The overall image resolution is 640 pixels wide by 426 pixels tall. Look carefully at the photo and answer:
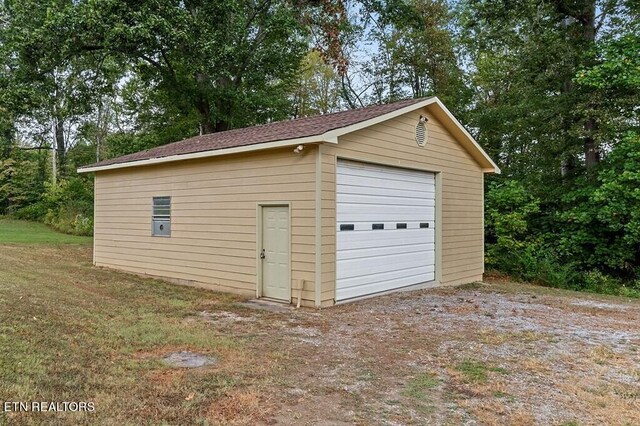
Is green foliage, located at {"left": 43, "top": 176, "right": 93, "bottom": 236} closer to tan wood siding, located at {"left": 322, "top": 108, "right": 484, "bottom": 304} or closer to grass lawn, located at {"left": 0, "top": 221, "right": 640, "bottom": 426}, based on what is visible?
grass lawn, located at {"left": 0, "top": 221, "right": 640, "bottom": 426}

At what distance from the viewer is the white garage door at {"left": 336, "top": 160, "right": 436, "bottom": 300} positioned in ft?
24.5

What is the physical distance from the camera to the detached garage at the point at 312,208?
23.5 feet

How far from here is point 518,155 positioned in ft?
54.6

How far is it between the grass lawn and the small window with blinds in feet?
6.54

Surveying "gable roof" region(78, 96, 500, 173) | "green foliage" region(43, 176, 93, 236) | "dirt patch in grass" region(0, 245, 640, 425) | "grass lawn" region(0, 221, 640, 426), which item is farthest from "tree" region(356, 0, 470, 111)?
"green foliage" region(43, 176, 93, 236)

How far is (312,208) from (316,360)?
2.93 meters

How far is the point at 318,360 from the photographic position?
4.52 m

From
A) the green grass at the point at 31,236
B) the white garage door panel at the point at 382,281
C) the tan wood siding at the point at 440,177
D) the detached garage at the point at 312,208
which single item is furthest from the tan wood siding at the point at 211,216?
the green grass at the point at 31,236

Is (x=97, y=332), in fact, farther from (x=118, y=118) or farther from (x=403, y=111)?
(x=118, y=118)

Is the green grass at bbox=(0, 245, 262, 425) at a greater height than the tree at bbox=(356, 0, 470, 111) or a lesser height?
lesser

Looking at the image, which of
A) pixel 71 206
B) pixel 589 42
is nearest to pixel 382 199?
pixel 589 42

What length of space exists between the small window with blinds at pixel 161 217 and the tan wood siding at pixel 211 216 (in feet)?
0.44

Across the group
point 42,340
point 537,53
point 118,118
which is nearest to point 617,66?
point 537,53

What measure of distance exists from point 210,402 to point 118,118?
111 feet
